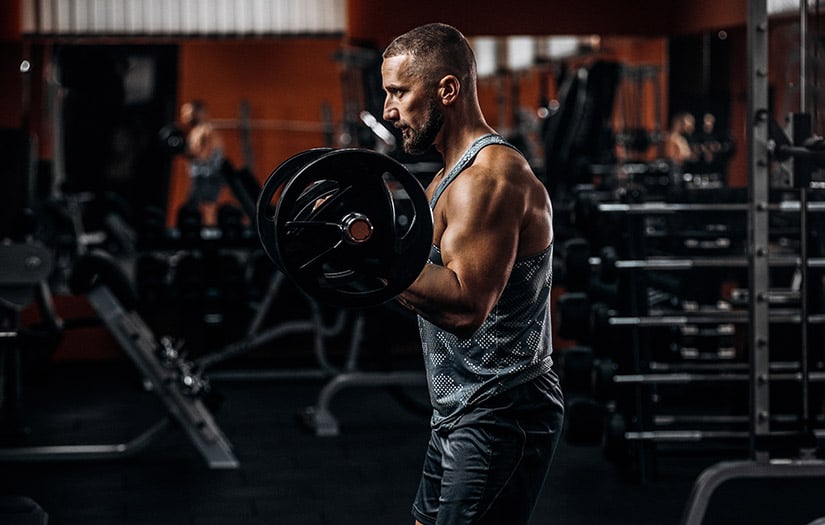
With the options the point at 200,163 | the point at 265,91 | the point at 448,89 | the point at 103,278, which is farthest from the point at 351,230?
the point at 265,91

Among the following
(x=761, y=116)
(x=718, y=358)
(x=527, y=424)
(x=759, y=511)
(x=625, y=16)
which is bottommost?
(x=759, y=511)

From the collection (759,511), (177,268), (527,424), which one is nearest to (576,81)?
(177,268)

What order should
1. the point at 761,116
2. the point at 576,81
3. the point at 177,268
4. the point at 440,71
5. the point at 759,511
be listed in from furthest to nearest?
the point at 576,81, the point at 177,268, the point at 759,511, the point at 761,116, the point at 440,71

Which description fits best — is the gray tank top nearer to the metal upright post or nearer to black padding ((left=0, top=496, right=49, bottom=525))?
the metal upright post

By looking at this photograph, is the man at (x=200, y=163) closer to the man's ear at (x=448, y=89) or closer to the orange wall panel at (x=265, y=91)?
the orange wall panel at (x=265, y=91)

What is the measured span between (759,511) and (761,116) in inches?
58.1

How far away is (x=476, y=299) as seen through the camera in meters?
1.74

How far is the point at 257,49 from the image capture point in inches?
430

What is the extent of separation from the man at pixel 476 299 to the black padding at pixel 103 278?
2.81 metres

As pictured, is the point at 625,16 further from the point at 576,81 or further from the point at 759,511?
the point at 759,511

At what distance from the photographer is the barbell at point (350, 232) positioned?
1.68 metres

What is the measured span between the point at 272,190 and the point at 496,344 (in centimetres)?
41

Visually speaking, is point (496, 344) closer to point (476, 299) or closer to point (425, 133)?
point (476, 299)

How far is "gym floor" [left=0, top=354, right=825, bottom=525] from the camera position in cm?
402
